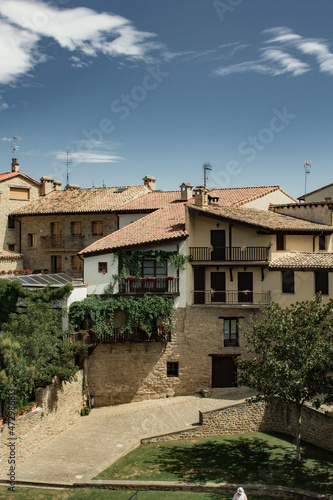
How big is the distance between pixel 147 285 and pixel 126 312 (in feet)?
7.11

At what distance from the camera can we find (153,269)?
99.0 feet

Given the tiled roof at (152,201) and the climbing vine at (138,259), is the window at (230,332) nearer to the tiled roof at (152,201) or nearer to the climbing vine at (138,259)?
the climbing vine at (138,259)

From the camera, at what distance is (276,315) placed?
2295 centimetres

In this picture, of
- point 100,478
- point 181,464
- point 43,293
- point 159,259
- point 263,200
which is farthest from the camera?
point 263,200

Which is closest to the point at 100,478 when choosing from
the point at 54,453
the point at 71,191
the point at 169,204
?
the point at 54,453

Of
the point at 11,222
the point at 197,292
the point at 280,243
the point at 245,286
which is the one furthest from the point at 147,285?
the point at 11,222

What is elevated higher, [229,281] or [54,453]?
[229,281]

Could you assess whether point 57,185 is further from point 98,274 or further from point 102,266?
point 98,274

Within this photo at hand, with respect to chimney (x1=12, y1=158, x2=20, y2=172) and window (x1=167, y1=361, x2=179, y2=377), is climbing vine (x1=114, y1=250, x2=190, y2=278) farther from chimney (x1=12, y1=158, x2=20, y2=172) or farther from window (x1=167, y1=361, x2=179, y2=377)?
chimney (x1=12, y1=158, x2=20, y2=172)

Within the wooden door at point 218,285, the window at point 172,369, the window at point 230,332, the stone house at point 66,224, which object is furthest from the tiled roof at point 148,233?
the window at point 172,369

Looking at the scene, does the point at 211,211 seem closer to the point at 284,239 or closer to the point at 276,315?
the point at 284,239

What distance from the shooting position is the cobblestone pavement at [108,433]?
21.4m

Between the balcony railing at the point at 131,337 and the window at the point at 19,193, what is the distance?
1763cm

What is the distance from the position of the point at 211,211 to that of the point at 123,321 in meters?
9.02
